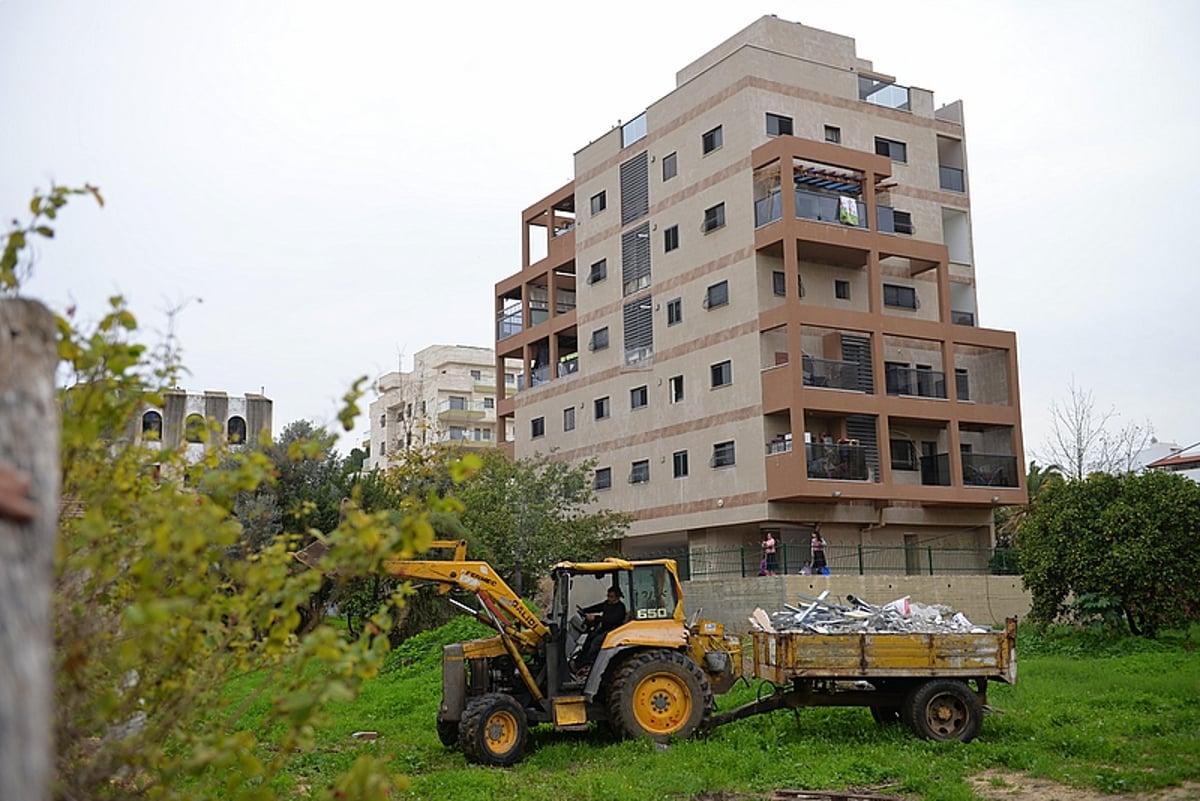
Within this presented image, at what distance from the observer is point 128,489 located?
5.60 metres

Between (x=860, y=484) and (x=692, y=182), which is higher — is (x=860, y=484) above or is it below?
below

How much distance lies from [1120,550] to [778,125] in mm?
19272

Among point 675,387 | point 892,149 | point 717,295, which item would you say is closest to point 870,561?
point 675,387

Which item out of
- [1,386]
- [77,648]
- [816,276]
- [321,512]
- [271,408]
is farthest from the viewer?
[271,408]

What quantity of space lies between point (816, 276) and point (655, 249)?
6.34 metres

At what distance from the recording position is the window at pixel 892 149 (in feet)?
139

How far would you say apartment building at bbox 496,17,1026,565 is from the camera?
3694cm

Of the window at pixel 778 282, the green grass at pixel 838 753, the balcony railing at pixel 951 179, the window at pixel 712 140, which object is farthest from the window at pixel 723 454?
the green grass at pixel 838 753

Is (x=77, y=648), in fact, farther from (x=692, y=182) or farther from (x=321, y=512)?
(x=692, y=182)

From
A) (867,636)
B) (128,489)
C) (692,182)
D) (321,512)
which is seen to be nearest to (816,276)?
(692,182)

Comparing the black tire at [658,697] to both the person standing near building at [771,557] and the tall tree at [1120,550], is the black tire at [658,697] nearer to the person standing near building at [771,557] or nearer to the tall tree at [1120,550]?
the tall tree at [1120,550]

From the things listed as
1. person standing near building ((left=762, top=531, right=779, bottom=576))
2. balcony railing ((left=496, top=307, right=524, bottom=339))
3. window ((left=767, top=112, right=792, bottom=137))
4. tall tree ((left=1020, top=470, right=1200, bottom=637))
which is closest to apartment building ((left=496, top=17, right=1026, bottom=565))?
window ((left=767, top=112, right=792, bottom=137))

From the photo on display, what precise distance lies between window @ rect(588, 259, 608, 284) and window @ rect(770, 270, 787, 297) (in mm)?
9102

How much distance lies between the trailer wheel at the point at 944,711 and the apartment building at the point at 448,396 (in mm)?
70988
